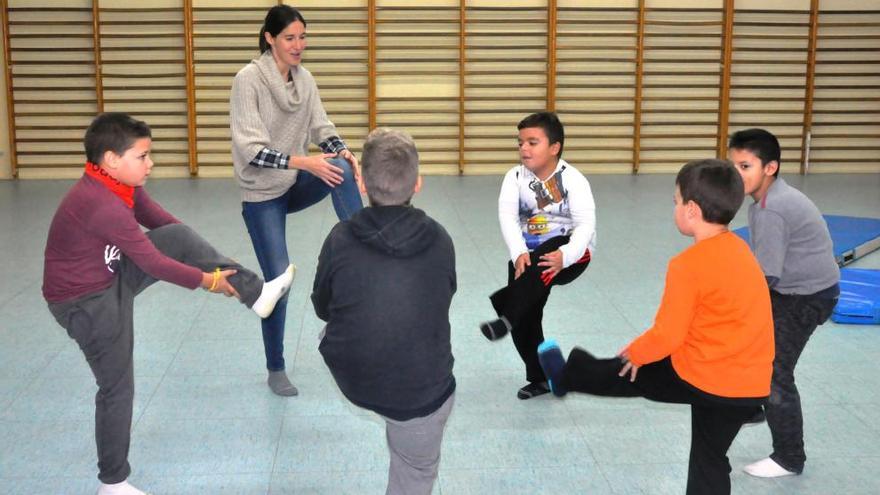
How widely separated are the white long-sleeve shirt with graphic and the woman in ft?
2.11

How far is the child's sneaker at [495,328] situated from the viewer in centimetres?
339

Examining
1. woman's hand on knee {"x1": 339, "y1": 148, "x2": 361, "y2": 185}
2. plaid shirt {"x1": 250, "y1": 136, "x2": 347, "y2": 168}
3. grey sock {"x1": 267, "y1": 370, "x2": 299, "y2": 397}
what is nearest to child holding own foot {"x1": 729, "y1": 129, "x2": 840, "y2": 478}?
woman's hand on knee {"x1": 339, "y1": 148, "x2": 361, "y2": 185}

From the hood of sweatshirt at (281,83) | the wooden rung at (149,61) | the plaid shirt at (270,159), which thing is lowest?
the plaid shirt at (270,159)

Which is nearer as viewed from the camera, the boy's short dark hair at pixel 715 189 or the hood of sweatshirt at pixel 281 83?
the boy's short dark hair at pixel 715 189

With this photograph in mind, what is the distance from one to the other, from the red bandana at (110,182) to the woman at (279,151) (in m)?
0.79

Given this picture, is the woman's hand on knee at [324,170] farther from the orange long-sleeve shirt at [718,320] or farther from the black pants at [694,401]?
the orange long-sleeve shirt at [718,320]

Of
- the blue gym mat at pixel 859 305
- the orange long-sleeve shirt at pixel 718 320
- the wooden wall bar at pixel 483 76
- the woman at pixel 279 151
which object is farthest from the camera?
the wooden wall bar at pixel 483 76

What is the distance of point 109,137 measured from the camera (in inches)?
103

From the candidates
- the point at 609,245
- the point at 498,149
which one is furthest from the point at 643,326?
the point at 498,149

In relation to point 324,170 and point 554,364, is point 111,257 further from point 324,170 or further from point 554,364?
point 554,364

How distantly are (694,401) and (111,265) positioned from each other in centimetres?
173

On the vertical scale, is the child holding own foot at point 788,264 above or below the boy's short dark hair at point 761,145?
below

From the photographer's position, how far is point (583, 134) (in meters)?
10.7

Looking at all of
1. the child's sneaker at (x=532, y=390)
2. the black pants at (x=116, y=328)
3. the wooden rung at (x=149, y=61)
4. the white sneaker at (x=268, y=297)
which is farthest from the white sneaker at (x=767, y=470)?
the wooden rung at (x=149, y=61)
